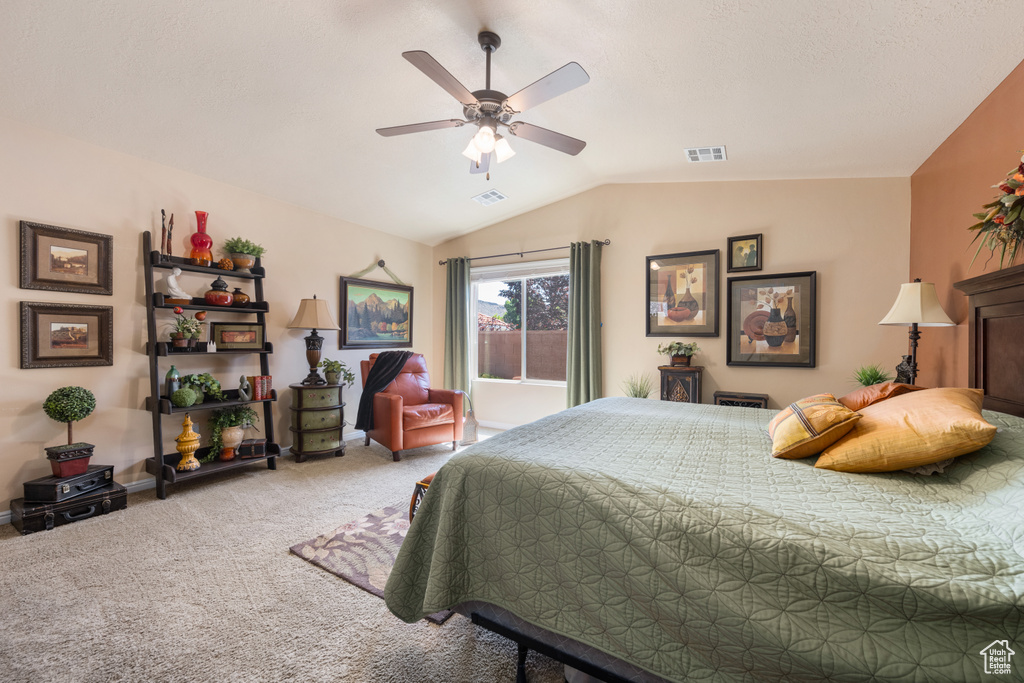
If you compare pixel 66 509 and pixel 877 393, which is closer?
pixel 877 393

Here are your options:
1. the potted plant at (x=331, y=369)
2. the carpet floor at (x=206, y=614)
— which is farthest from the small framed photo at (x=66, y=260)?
the potted plant at (x=331, y=369)

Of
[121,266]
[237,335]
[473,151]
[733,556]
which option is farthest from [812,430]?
[121,266]

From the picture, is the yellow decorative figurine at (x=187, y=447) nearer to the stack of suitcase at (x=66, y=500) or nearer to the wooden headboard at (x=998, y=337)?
the stack of suitcase at (x=66, y=500)

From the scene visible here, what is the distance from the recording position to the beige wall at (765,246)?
361cm

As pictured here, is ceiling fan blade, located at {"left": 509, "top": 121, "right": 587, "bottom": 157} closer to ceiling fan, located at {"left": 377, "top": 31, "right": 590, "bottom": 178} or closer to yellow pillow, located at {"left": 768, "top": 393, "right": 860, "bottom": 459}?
ceiling fan, located at {"left": 377, "top": 31, "right": 590, "bottom": 178}

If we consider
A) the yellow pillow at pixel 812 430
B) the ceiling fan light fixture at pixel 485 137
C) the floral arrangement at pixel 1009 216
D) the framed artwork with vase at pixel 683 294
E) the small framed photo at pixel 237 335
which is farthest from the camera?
the framed artwork with vase at pixel 683 294

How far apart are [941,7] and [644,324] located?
9.92 ft

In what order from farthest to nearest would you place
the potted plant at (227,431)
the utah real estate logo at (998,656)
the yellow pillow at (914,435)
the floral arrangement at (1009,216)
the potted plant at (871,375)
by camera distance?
1. the potted plant at (227,431)
2. the potted plant at (871,375)
3. the floral arrangement at (1009,216)
4. the yellow pillow at (914,435)
5. the utah real estate logo at (998,656)

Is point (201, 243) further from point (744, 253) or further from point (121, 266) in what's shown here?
point (744, 253)

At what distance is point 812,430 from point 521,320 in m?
4.18

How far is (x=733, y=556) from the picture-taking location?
1062 millimetres

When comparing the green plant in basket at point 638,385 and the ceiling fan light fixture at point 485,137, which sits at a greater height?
the ceiling fan light fixture at point 485,137

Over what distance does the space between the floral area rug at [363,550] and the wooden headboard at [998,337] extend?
2.59 metres

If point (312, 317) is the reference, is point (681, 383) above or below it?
below
